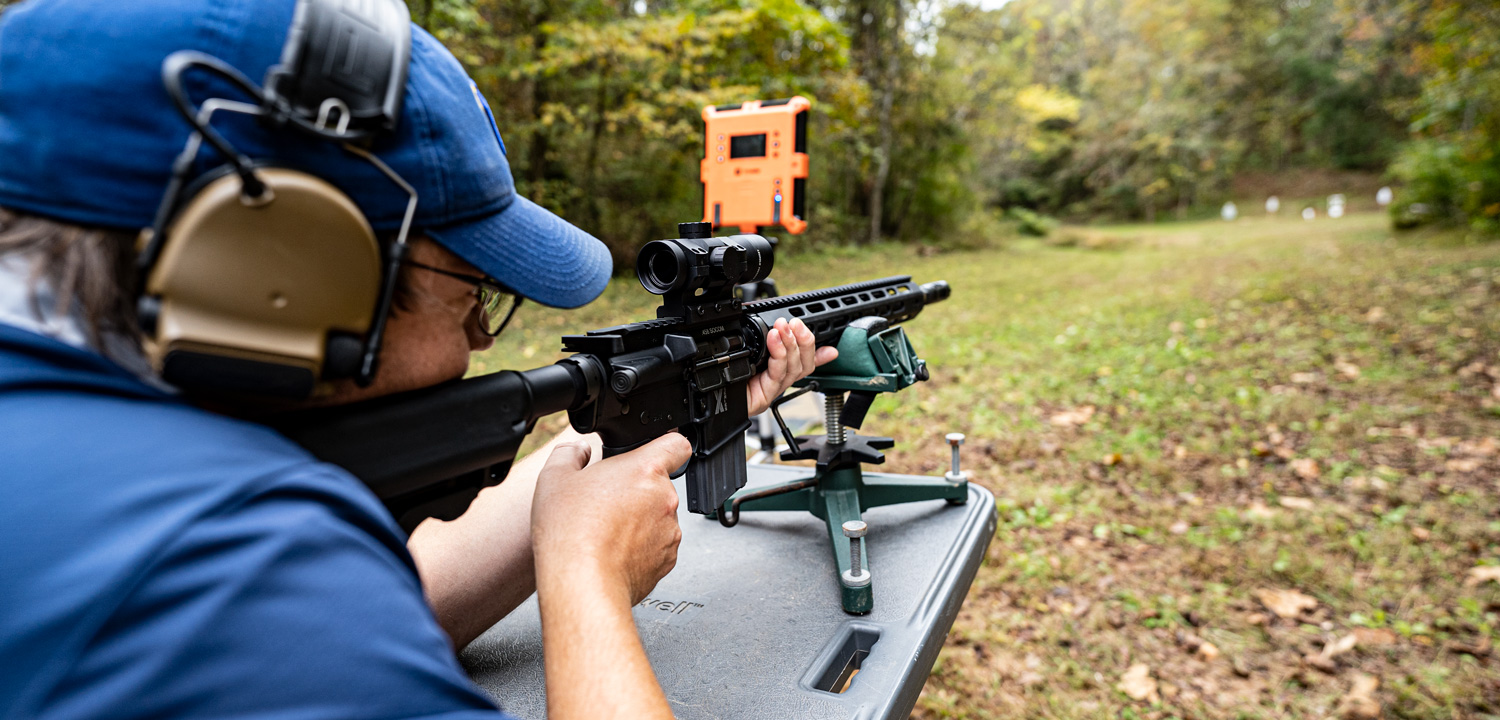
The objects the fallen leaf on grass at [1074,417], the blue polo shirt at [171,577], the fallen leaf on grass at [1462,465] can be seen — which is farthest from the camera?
the fallen leaf on grass at [1074,417]

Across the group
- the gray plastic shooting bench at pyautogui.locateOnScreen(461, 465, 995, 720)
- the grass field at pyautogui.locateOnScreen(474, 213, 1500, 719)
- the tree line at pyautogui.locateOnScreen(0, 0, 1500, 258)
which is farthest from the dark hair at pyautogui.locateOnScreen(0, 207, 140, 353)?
the tree line at pyautogui.locateOnScreen(0, 0, 1500, 258)

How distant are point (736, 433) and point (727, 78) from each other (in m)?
8.26

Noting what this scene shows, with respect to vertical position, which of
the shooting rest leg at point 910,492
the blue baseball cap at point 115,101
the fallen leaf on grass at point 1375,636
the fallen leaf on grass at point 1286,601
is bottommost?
the fallen leaf on grass at point 1375,636

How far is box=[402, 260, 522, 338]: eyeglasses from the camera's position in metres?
0.94

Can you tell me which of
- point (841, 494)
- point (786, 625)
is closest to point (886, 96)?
point (841, 494)

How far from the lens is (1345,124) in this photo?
30078 mm

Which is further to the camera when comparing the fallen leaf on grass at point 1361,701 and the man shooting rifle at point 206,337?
the fallen leaf on grass at point 1361,701

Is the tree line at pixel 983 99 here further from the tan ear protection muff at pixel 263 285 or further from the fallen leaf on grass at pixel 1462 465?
the tan ear protection muff at pixel 263 285

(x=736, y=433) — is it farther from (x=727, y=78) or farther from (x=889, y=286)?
(x=727, y=78)

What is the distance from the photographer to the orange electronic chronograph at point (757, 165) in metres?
3.00

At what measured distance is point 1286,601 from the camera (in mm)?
3148

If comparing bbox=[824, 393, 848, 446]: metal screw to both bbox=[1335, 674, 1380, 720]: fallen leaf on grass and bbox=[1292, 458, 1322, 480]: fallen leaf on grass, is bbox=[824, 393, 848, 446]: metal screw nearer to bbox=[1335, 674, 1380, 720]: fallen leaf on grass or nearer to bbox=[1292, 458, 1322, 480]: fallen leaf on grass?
bbox=[1335, 674, 1380, 720]: fallen leaf on grass

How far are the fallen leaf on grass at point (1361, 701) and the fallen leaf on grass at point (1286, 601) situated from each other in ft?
1.27

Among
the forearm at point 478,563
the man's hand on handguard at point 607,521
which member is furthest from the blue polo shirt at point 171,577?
the forearm at point 478,563
